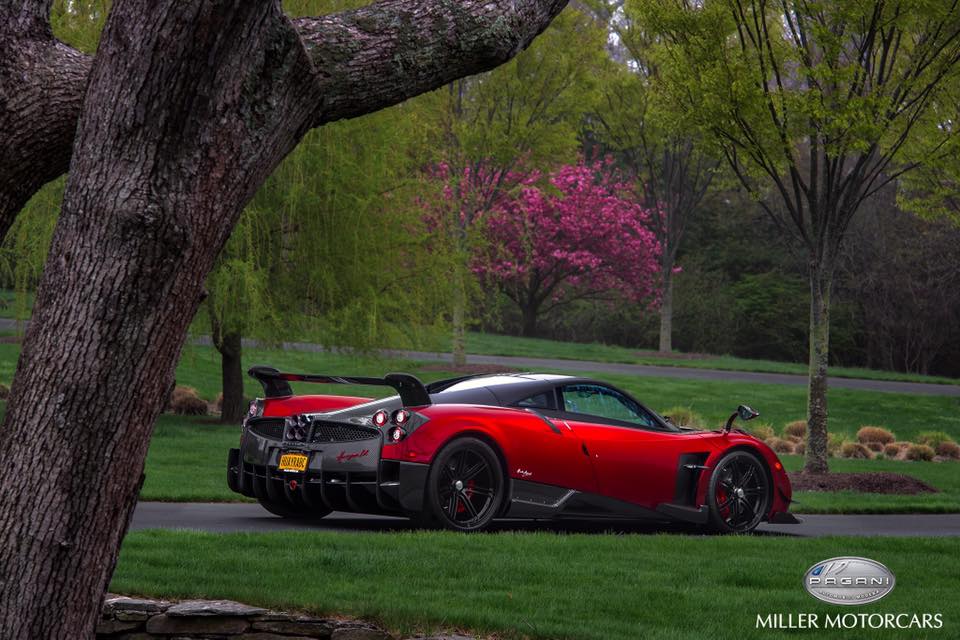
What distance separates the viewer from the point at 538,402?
1137cm

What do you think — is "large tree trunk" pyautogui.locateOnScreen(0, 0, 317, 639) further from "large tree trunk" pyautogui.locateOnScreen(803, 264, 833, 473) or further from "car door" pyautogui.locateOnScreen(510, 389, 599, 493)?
"large tree trunk" pyautogui.locateOnScreen(803, 264, 833, 473)

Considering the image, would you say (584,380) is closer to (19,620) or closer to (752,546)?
(752,546)

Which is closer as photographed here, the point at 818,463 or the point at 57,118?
the point at 57,118

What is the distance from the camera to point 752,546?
35.1 ft

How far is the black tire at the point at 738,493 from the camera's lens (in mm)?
11859

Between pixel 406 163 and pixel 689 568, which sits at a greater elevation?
pixel 406 163

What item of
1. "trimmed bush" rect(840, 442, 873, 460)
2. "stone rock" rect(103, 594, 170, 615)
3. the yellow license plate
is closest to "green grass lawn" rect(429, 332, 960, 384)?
"trimmed bush" rect(840, 442, 873, 460)

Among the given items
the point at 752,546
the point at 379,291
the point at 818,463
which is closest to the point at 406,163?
the point at 379,291

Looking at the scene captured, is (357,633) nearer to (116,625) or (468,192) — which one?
(116,625)

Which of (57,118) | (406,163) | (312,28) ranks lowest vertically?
(57,118)

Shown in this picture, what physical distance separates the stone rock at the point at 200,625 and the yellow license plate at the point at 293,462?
3574 millimetres

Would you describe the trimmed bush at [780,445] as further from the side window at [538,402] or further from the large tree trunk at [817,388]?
the side window at [538,402]

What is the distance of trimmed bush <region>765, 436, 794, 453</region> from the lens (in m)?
22.8

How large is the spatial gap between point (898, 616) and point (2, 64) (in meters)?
5.72
